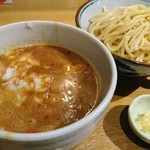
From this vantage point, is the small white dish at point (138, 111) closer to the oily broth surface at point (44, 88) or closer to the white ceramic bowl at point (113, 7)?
the white ceramic bowl at point (113, 7)

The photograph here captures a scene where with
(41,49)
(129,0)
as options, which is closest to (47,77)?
(41,49)

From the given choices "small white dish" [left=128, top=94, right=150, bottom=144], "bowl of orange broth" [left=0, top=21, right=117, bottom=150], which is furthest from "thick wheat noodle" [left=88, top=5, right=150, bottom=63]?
"bowl of orange broth" [left=0, top=21, right=117, bottom=150]

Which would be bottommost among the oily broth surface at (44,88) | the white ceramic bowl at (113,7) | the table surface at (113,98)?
the table surface at (113,98)

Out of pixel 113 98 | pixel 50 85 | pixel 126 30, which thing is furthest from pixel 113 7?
pixel 50 85

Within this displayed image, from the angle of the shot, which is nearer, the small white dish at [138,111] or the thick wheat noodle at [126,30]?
the small white dish at [138,111]

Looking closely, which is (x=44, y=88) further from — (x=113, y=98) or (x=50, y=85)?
(x=113, y=98)

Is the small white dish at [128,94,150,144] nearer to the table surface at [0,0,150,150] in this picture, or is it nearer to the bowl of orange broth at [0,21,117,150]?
the table surface at [0,0,150,150]

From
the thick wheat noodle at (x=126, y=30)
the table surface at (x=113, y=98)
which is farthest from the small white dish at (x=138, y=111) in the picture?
the thick wheat noodle at (x=126, y=30)

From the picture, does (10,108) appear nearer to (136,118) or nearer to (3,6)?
(136,118)
